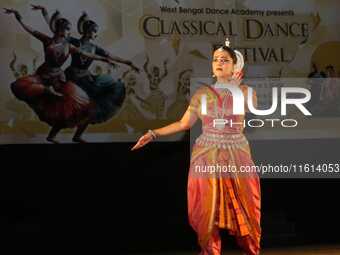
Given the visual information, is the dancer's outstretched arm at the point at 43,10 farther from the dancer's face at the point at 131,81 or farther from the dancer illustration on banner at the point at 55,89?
the dancer's face at the point at 131,81

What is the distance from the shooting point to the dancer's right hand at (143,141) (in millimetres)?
4727

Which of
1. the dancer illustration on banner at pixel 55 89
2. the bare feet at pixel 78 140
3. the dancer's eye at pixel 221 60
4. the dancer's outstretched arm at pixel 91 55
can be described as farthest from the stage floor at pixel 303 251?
the dancer's outstretched arm at pixel 91 55

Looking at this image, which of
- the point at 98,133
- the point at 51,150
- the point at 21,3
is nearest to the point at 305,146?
the point at 98,133

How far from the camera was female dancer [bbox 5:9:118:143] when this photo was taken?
4566mm

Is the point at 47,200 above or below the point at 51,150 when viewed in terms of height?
below

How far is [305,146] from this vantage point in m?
4.90

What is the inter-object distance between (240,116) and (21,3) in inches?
79.8

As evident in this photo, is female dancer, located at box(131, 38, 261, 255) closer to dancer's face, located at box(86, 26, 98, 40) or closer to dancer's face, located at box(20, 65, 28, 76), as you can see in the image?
dancer's face, located at box(86, 26, 98, 40)

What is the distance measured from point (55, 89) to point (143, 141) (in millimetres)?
855

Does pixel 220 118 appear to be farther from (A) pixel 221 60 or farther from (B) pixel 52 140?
(B) pixel 52 140

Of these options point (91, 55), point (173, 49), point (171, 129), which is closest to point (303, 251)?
point (171, 129)

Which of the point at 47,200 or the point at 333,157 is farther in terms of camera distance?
the point at 333,157

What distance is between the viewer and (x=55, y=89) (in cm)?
462

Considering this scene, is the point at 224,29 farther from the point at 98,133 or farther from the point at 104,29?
the point at 98,133
